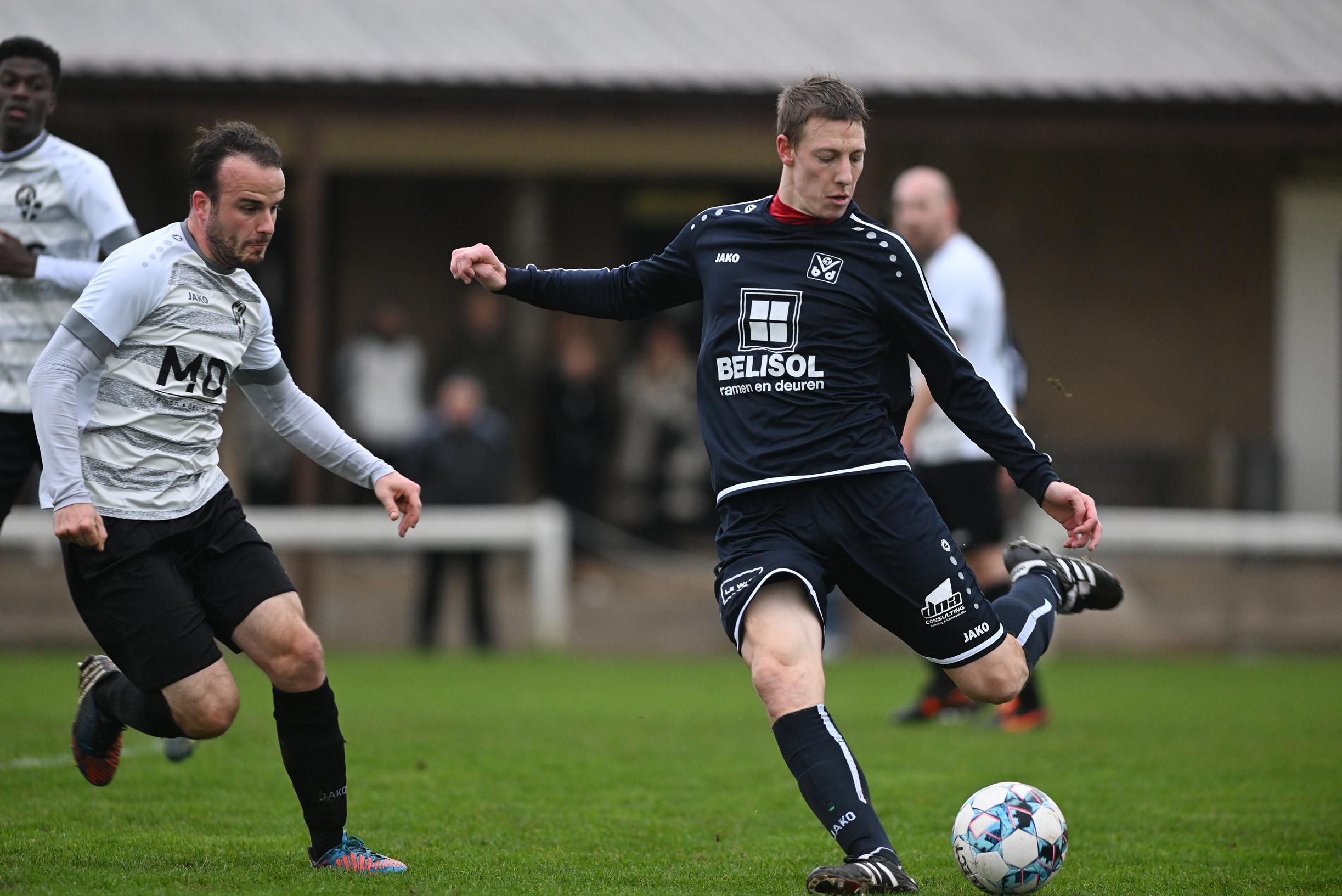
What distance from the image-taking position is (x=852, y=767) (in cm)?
426

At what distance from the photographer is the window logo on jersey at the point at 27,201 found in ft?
18.9

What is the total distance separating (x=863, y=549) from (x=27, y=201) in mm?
3376

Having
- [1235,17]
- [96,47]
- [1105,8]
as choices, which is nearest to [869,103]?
[1105,8]

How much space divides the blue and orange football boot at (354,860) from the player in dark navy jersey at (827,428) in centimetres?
120

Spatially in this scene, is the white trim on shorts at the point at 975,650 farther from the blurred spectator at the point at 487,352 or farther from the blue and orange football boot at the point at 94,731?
the blurred spectator at the point at 487,352

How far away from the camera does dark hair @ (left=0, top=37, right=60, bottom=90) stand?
5684 millimetres

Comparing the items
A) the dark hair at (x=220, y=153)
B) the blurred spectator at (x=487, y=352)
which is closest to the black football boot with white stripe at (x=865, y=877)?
the dark hair at (x=220, y=153)

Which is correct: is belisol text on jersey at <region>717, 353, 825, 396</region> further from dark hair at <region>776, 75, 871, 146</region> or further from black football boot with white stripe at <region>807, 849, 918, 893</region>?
black football boot with white stripe at <region>807, 849, 918, 893</region>

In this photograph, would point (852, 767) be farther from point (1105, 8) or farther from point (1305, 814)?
point (1105, 8)

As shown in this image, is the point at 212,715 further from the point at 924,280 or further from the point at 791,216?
the point at 924,280

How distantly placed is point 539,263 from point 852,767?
12.8 metres

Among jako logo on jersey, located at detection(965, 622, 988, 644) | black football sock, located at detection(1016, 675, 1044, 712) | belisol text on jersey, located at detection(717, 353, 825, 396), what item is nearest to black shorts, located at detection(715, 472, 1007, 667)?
jako logo on jersey, located at detection(965, 622, 988, 644)

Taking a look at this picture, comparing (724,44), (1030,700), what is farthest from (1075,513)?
(724,44)

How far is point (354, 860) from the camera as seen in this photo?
4566mm
